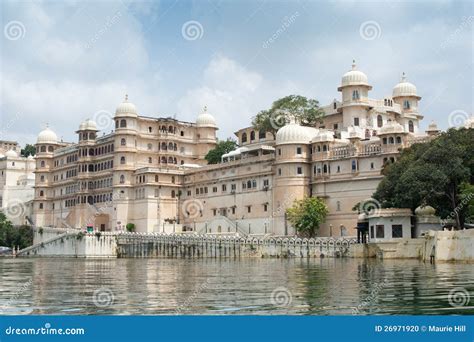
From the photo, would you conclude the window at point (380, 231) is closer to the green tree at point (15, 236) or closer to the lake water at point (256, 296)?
the lake water at point (256, 296)

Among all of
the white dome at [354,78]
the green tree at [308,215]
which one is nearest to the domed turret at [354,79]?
the white dome at [354,78]

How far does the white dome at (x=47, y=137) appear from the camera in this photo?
10750cm

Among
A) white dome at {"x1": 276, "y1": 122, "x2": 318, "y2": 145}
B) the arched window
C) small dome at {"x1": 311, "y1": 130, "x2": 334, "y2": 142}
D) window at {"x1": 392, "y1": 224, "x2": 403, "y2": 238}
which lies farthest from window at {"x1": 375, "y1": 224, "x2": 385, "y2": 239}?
the arched window

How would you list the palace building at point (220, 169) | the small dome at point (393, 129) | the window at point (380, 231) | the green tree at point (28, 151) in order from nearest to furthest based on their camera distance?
the window at point (380, 231)
the small dome at point (393, 129)
the palace building at point (220, 169)
the green tree at point (28, 151)

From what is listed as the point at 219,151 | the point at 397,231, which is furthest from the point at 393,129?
the point at 219,151

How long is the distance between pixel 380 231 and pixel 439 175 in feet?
25.3

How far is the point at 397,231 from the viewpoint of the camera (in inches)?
2074

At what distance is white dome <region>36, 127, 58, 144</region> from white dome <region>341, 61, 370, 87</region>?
49133mm

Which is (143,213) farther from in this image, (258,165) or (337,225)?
(337,225)

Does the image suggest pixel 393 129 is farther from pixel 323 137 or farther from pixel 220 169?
pixel 220 169

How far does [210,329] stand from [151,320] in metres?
1.26

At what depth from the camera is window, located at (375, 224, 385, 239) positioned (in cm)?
5334

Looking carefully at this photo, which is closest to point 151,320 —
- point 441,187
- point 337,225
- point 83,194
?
point 441,187

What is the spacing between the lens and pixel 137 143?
90.4 metres
